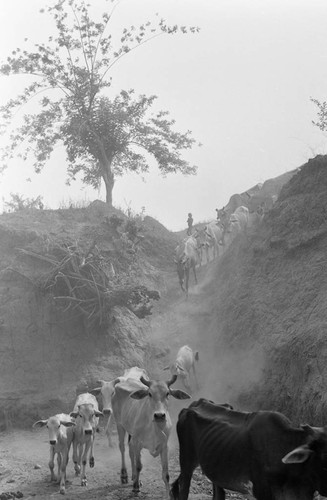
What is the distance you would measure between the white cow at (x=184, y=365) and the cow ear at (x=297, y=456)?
9000mm

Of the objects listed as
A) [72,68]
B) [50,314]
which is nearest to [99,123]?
[72,68]

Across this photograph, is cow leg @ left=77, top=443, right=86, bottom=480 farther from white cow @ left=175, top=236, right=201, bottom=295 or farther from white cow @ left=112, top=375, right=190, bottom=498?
white cow @ left=175, top=236, right=201, bottom=295

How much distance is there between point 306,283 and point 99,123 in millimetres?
18821

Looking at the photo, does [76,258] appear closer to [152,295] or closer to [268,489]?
[152,295]

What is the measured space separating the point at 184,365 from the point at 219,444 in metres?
8.48

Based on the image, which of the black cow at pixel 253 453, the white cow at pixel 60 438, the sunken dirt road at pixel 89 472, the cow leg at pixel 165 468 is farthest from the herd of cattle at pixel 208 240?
the black cow at pixel 253 453

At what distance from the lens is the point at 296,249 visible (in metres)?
17.7

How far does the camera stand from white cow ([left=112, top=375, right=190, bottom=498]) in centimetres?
1084

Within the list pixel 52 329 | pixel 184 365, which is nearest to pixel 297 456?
pixel 184 365

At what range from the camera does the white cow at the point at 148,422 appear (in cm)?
1084

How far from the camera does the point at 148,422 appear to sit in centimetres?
1134

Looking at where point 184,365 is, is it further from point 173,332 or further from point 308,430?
point 308,430

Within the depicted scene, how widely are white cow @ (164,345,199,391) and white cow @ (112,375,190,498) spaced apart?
4052 millimetres

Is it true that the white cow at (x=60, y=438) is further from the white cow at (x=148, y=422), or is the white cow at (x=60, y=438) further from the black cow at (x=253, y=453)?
the black cow at (x=253, y=453)
